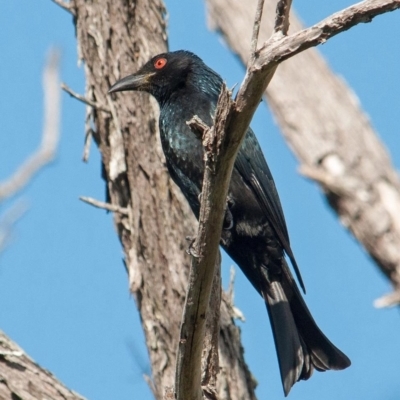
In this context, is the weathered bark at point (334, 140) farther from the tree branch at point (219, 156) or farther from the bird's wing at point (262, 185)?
the tree branch at point (219, 156)

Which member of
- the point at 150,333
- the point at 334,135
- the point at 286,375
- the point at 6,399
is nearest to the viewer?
the point at 6,399

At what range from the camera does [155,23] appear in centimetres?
670

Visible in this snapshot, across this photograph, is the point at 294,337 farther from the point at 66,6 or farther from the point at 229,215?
the point at 66,6

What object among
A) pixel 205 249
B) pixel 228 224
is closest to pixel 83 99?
pixel 228 224

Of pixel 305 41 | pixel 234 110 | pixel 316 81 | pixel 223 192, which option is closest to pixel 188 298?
pixel 223 192

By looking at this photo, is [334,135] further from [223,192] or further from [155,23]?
[223,192]

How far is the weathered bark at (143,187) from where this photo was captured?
18.8 feet

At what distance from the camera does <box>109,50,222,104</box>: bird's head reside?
5.87 m

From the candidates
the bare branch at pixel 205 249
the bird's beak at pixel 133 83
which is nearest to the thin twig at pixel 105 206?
the bird's beak at pixel 133 83

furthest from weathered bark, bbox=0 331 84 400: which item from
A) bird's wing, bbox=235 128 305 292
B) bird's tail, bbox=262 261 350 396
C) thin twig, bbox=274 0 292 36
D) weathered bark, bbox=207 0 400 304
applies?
thin twig, bbox=274 0 292 36

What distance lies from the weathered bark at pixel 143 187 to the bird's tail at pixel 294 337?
21.1 inches

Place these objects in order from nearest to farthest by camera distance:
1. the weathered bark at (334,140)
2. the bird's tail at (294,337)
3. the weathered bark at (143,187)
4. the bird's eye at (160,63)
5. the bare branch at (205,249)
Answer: the bare branch at (205,249)
the bird's tail at (294,337)
the weathered bark at (334,140)
the weathered bark at (143,187)
the bird's eye at (160,63)

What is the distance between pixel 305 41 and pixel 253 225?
2049 mm

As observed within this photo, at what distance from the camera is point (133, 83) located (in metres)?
5.98
